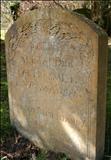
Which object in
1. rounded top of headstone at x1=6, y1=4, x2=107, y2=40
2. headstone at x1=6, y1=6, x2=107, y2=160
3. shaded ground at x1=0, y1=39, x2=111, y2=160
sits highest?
rounded top of headstone at x1=6, y1=4, x2=107, y2=40

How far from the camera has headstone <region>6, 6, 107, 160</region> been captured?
354 cm

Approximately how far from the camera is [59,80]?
3.90 m

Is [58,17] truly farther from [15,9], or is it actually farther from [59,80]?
[15,9]

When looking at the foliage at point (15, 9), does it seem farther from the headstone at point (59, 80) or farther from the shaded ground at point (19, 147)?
the headstone at point (59, 80)

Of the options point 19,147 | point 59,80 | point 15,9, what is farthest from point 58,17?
point 15,9

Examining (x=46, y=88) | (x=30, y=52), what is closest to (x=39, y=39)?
(x=30, y=52)

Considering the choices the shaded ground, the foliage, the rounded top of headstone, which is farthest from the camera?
the foliage

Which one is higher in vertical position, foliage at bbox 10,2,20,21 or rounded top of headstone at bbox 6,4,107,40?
rounded top of headstone at bbox 6,4,107,40

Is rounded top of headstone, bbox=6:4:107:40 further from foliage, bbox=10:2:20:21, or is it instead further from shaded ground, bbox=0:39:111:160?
foliage, bbox=10:2:20:21

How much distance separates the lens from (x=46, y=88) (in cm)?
407

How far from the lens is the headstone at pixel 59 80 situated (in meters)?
3.54

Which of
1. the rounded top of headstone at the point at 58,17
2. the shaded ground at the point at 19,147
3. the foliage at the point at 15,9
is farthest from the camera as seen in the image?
the foliage at the point at 15,9

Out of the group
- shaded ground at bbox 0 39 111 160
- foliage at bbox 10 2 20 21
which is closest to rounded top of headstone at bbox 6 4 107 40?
shaded ground at bbox 0 39 111 160

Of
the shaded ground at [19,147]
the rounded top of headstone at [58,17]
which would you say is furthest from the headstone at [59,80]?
the shaded ground at [19,147]
